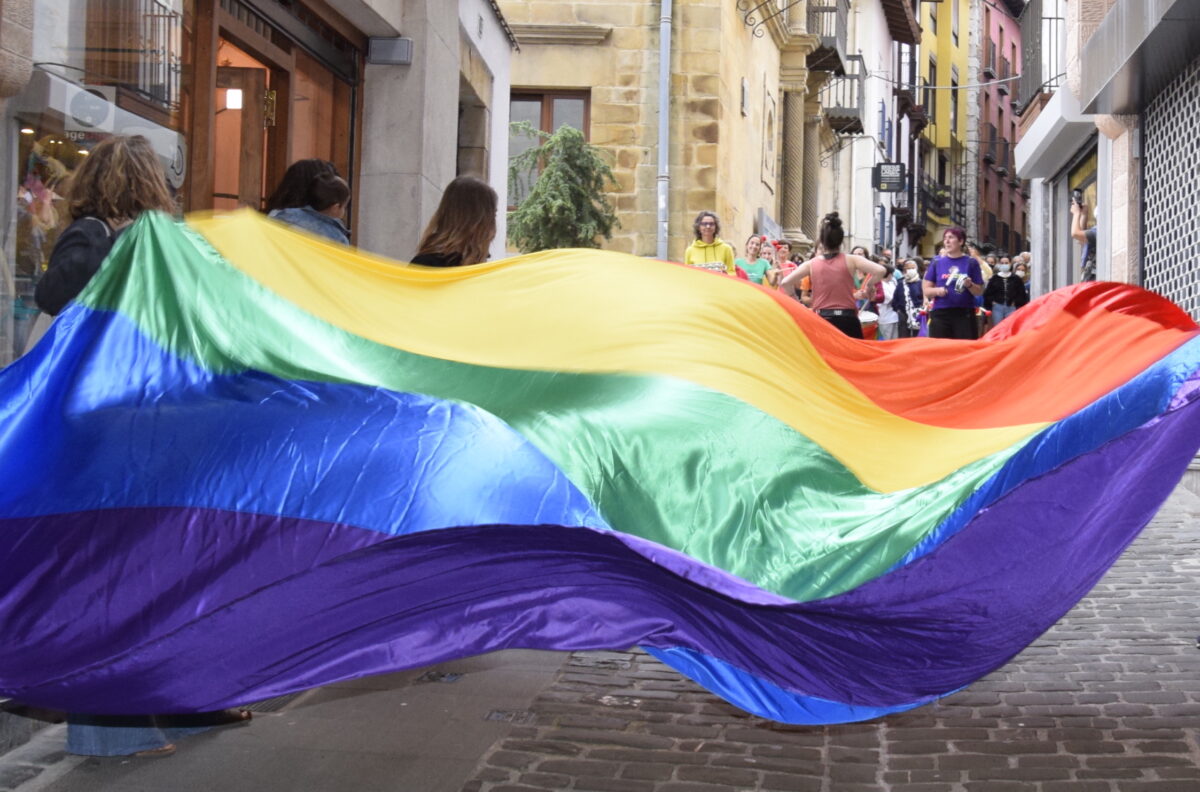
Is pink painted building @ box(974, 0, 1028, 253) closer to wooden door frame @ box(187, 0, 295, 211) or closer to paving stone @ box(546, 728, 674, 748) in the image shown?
wooden door frame @ box(187, 0, 295, 211)

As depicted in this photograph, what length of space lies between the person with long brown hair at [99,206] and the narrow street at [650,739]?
1491 mm

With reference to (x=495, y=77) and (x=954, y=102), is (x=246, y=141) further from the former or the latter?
(x=954, y=102)

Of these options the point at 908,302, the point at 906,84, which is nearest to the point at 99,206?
the point at 908,302

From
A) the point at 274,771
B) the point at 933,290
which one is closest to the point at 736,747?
the point at 274,771

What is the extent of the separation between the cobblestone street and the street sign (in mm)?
37060

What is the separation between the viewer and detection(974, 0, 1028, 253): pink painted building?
6269 centimetres

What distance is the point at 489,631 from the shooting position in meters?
3.56

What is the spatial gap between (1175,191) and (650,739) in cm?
960

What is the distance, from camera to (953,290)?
12.9 meters

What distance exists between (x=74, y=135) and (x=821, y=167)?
111 ft

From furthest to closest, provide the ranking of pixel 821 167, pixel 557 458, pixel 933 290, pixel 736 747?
pixel 821 167 → pixel 933 290 → pixel 736 747 → pixel 557 458

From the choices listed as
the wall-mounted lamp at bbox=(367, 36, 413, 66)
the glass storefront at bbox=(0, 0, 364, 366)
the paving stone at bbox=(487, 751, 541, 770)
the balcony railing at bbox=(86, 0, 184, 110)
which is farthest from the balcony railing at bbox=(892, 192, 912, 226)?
the paving stone at bbox=(487, 751, 541, 770)

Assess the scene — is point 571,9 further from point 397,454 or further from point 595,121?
point 397,454

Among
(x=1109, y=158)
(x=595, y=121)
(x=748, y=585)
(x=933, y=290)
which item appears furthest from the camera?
(x=595, y=121)
